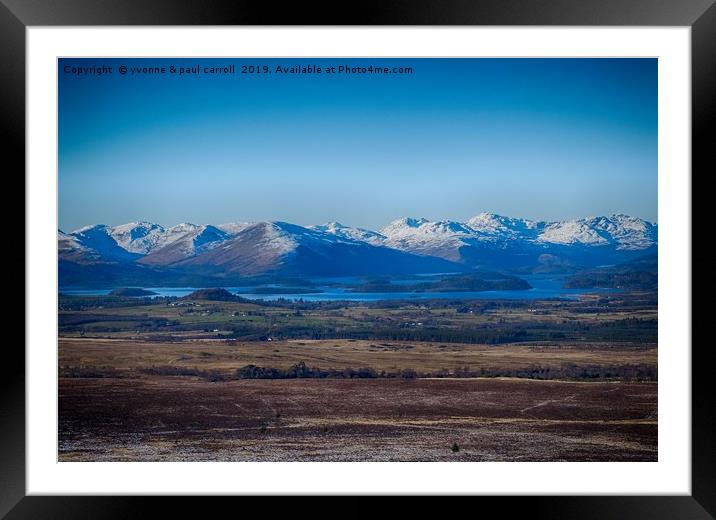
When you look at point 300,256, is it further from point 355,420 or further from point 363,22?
point 363,22

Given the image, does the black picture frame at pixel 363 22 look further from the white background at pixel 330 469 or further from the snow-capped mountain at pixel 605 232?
the snow-capped mountain at pixel 605 232

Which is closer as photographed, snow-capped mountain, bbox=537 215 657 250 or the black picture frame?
the black picture frame

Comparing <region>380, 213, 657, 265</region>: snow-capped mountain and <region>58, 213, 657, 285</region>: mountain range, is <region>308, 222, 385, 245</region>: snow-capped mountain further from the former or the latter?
<region>380, 213, 657, 265</region>: snow-capped mountain

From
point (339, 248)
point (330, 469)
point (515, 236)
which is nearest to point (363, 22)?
point (330, 469)

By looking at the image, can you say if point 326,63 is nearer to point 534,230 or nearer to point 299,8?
point 534,230

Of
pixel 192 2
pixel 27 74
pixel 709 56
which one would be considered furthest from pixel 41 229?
pixel 709 56

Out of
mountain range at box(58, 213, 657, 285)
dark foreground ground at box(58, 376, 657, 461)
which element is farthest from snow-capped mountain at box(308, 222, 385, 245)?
dark foreground ground at box(58, 376, 657, 461)

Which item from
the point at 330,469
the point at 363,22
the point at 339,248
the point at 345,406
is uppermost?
the point at 363,22
